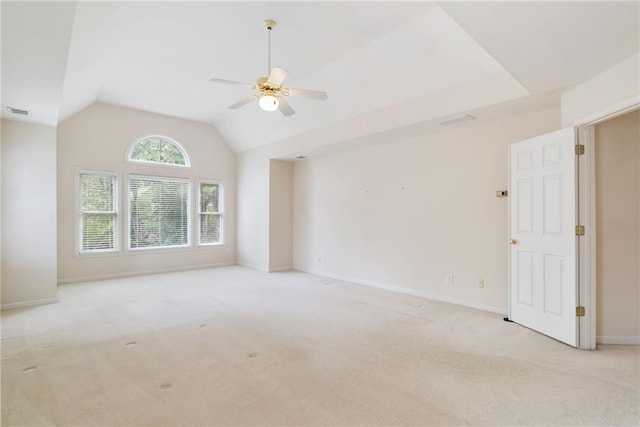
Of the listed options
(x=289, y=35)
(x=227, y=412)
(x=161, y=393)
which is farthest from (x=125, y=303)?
(x=289, y=35)

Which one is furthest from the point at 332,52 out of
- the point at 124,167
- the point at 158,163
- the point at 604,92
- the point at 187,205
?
the point at 187,205

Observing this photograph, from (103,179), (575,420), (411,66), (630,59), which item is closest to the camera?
(575,420)

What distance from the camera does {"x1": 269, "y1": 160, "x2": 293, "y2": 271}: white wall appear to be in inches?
285

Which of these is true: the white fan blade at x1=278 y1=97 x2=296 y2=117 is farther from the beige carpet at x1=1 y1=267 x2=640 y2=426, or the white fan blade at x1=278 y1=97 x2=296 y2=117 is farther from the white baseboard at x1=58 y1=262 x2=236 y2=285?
the white baseboard at x1=58 y1=262 x2=236 y2=285

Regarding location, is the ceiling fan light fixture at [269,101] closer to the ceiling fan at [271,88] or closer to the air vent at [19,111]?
the ceiling fan at [271,88]

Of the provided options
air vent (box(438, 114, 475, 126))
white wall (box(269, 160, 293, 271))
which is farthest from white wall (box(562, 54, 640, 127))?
white wall (box(269, 160, 293, 271))

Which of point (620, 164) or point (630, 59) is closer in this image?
point (630, 59)

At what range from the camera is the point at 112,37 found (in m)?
3.47

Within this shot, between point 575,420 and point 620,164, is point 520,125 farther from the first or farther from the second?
point 575,420

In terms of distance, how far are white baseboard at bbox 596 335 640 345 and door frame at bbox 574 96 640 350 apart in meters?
0.24

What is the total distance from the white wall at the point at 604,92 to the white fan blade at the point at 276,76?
9.38 feet

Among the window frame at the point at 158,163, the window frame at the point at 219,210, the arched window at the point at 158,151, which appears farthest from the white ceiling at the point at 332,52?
the window frame at the point at 219,210

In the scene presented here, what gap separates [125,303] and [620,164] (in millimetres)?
6162

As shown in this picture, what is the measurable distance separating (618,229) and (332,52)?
365cm
